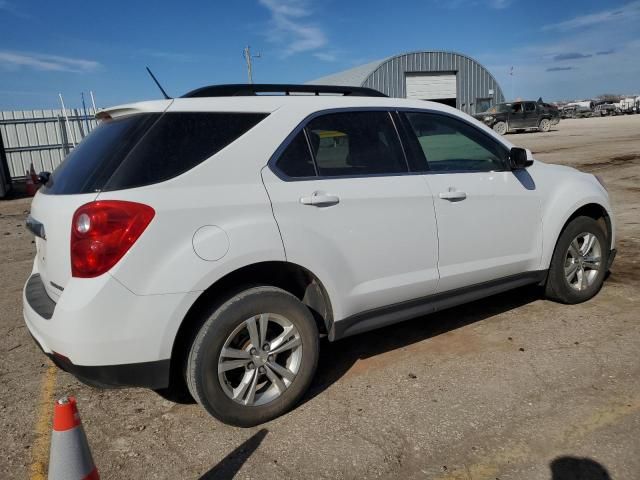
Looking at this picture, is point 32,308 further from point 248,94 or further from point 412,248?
point 412,248

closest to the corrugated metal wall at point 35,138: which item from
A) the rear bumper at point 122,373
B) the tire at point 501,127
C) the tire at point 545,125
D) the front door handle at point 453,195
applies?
the front door handle at point 453,195

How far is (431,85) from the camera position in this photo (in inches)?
1682

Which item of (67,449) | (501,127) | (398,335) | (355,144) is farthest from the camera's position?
(501,127)

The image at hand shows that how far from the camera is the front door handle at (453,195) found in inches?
136

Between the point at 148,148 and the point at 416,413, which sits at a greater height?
the point at 148,148

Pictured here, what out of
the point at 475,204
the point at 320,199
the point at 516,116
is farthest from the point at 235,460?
the point at 516,116

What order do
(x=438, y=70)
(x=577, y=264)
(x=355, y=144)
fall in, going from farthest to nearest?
(x=438, y=70)
(x=577, y=264)
(x=355, y=144)

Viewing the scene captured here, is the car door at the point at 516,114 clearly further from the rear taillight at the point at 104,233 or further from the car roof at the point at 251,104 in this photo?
the rear taillight at the point at 104,233

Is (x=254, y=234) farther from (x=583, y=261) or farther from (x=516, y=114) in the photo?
(x=516, y=114)

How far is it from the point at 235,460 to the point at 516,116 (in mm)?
33607

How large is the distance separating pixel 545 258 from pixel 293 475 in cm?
272

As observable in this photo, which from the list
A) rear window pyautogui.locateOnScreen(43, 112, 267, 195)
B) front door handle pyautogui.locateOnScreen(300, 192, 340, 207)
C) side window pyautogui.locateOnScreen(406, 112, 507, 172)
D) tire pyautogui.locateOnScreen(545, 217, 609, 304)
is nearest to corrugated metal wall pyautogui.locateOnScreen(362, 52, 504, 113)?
tire pyautogui.locateOnScreen(545, 217, 609, 304)

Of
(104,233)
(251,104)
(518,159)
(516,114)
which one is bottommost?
(104,233)

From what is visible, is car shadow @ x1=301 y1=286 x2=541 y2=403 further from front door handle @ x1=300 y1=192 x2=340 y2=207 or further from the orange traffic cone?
the orange traffic cone
